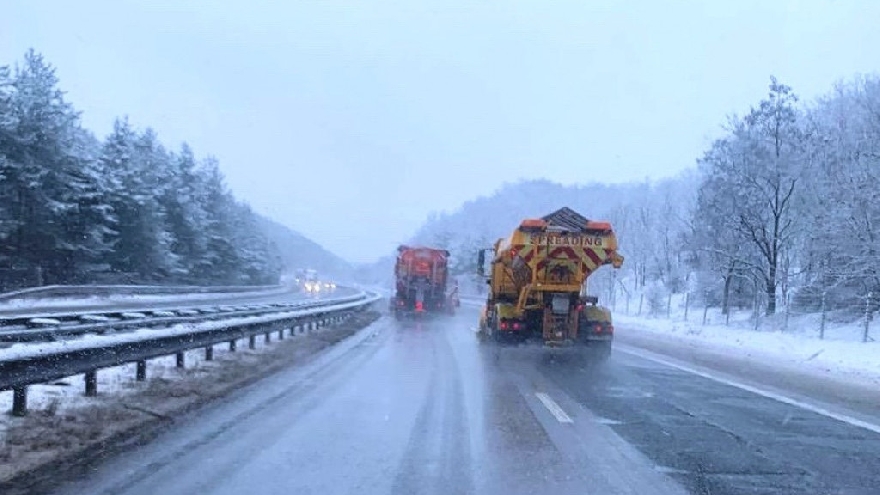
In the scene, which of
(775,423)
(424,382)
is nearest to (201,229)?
(424,382)

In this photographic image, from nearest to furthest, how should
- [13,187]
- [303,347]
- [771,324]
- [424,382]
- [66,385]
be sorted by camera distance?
[66,385] < [424,382] < [303,347] < [771,324] < [13,187]

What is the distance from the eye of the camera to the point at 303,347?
20.3 meters

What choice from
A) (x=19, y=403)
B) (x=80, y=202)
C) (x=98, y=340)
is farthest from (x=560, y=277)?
(x=80, y=202)

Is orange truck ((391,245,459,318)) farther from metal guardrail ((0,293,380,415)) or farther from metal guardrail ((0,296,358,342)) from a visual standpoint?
metal guardrail ((0,293,380,415))

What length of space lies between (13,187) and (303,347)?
27.5m

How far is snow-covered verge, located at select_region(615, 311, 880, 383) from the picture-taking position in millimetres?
20083

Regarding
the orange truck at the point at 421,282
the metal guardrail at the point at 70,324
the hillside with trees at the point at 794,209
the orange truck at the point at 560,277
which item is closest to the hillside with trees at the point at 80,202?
the orange truck at the point at 421,282

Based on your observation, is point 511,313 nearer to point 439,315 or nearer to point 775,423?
point 775,423

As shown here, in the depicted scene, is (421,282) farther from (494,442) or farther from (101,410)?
(494,442)

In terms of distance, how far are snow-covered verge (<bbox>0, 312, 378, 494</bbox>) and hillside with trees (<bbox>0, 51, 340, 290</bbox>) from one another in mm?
30008

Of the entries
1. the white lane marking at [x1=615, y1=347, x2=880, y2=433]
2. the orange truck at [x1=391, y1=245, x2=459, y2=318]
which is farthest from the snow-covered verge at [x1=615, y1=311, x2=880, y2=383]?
the orange truck at [x1=391, y1=245, x2=459, y2=318]

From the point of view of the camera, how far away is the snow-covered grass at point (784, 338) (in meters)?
20.8

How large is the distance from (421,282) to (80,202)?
1872cm

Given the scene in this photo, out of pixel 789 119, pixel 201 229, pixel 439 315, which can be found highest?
pixel 789 119
